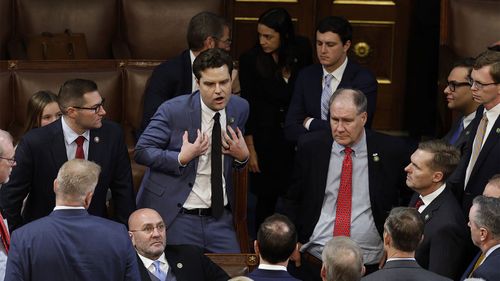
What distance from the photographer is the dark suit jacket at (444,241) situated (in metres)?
5.83

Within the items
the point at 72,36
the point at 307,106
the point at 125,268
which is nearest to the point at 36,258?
the point at 125,268

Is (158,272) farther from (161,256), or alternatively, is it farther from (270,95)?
(270,95)

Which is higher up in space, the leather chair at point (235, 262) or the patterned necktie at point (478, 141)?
the patterned necktie at point (478, 141)

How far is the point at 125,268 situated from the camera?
17.8 feet

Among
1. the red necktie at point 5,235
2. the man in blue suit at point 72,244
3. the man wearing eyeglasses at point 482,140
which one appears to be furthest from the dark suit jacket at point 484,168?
the red necktie at point 5,235

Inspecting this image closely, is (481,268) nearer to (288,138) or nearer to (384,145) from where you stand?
(384,145)

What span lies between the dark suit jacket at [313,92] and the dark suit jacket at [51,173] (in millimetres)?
1187

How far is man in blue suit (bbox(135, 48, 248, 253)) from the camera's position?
6.46 metres

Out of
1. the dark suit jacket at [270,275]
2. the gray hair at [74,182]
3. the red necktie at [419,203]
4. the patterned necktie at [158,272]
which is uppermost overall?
the gray hair at [74,182]

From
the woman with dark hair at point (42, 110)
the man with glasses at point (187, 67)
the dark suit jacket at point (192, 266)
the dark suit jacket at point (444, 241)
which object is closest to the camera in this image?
the dark suit jacket at point (444, 241)

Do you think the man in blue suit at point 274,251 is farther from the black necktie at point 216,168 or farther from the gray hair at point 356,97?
the gray hair at point 356,97

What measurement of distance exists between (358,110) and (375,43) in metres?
2.99

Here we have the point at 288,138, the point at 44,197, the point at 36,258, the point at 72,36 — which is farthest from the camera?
the point at 72,36

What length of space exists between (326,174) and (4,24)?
2.89 meters
